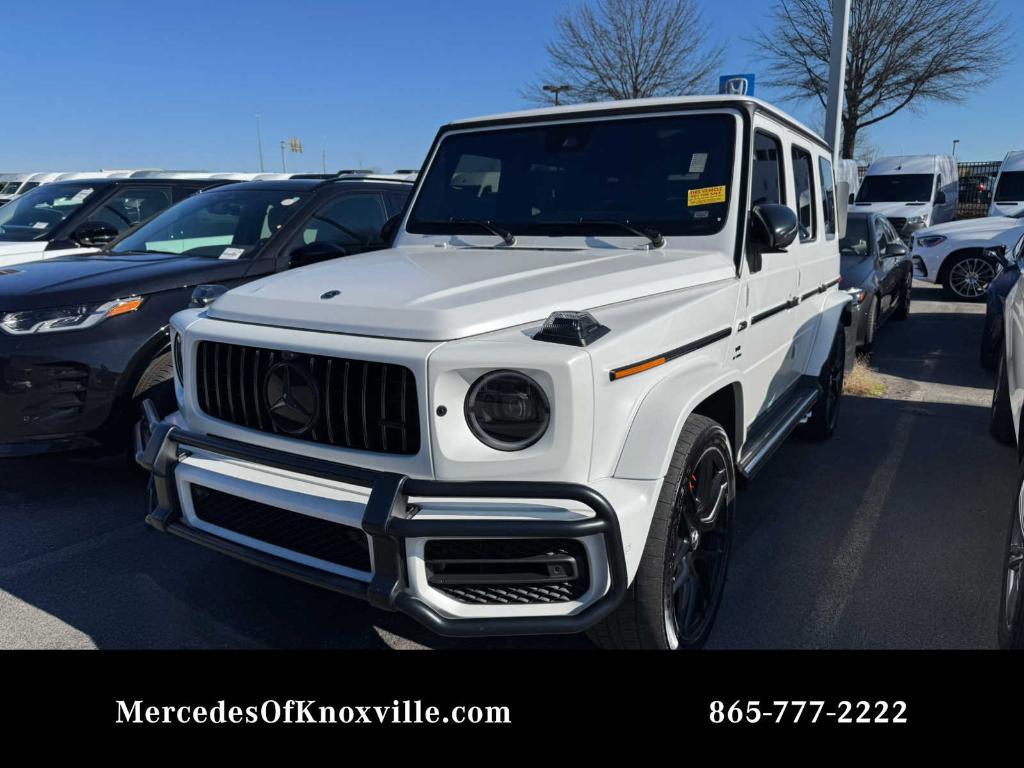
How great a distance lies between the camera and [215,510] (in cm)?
257

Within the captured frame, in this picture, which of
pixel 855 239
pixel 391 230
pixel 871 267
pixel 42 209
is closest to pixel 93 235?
pixel 42 209

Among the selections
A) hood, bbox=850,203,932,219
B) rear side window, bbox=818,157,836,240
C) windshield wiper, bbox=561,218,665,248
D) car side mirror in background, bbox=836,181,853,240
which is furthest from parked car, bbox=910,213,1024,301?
windshield wiper, bbox=561,218,665,248

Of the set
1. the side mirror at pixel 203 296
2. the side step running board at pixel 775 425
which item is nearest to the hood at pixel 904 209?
the side step running board at pixel 775 425

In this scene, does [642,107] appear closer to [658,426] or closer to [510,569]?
[658,426]

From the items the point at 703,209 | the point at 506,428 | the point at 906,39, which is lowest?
the point at 506,428

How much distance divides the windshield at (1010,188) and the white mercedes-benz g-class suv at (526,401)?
1536 cm

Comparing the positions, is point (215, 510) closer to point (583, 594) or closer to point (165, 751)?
point (165, 751)

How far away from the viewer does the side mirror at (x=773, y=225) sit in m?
3.08

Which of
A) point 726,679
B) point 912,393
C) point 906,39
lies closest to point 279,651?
point 726,679

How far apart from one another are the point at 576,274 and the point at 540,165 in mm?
1079

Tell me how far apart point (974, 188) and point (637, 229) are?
2785cm

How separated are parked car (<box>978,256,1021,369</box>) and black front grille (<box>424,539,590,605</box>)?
5.57m

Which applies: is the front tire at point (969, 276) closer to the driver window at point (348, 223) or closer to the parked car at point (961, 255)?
the parked car at point (961, 255)

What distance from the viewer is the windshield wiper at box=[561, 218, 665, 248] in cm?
321
